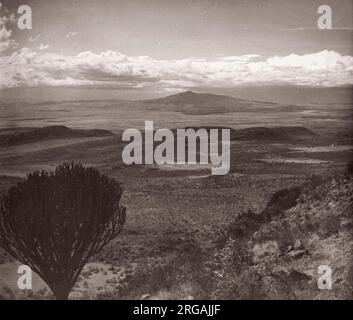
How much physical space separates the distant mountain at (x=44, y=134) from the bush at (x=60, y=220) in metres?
0.38

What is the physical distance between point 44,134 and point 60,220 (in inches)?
40.7

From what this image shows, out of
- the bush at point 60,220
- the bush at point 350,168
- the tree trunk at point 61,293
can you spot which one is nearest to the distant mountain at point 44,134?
the bush at point 60,220

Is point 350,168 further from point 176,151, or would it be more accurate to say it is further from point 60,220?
point 60,220

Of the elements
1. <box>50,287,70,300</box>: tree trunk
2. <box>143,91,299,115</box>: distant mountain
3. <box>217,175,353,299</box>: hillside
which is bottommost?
<box>50,287,70,300</box>: tree trunk

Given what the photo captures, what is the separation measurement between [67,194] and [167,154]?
1216 millimetres

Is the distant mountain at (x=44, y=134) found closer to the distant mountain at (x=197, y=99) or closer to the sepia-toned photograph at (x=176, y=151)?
the sepia-toned photograph at (x=176, y=151)

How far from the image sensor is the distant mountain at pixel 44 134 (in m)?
5.82

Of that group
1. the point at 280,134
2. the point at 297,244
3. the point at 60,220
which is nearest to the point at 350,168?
the point at 280,134

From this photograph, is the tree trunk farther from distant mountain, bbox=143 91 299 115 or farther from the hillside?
distant mountain, bbox=143 91 299 115

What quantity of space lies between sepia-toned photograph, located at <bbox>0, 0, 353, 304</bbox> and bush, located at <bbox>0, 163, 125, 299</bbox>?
0.6 inches

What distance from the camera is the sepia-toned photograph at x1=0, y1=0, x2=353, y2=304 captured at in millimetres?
5660

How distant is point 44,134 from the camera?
19.2 ft

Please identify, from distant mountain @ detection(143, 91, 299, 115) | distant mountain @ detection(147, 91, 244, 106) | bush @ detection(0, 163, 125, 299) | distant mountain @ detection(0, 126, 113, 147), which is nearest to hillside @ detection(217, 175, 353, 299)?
distant mountain @ detection(143, 91, 299, 115)
